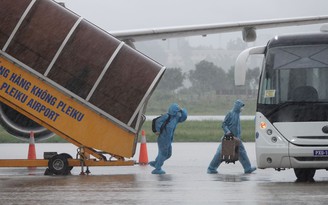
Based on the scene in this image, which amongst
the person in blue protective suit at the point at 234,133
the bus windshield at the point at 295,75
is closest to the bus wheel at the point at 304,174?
Result: the bus windshield at the point at 295,75

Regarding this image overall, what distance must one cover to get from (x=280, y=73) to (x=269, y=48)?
1.78ft

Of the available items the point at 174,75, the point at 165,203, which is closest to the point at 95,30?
the point at 165,203

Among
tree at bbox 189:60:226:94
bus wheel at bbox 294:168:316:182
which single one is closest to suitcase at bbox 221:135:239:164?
bus wheel at bbox 294:168:316:182

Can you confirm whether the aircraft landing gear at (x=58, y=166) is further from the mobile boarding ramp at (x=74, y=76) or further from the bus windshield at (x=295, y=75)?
the bus windshield at (x=295, y=75)

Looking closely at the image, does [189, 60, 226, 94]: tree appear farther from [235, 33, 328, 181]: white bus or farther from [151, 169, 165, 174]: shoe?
[235, 33, 328, 181]: white bus

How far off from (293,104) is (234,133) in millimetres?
2857

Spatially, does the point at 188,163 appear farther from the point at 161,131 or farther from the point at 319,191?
the point at 319,191

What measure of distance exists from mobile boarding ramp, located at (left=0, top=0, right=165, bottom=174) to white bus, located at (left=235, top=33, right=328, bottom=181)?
6.28 feet

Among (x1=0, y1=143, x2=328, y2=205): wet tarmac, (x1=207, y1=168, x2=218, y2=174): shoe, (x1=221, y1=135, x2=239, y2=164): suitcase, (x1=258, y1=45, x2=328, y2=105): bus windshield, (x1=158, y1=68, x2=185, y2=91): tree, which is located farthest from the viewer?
(x1=158, y1=68, x2=185, y2=91): tree

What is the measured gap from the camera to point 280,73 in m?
17.9

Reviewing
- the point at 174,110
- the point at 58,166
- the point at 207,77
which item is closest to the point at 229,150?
the point at 174,110

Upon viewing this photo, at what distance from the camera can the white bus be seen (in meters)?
17.1

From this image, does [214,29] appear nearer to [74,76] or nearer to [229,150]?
[229,150]

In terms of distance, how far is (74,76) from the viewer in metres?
18.5
